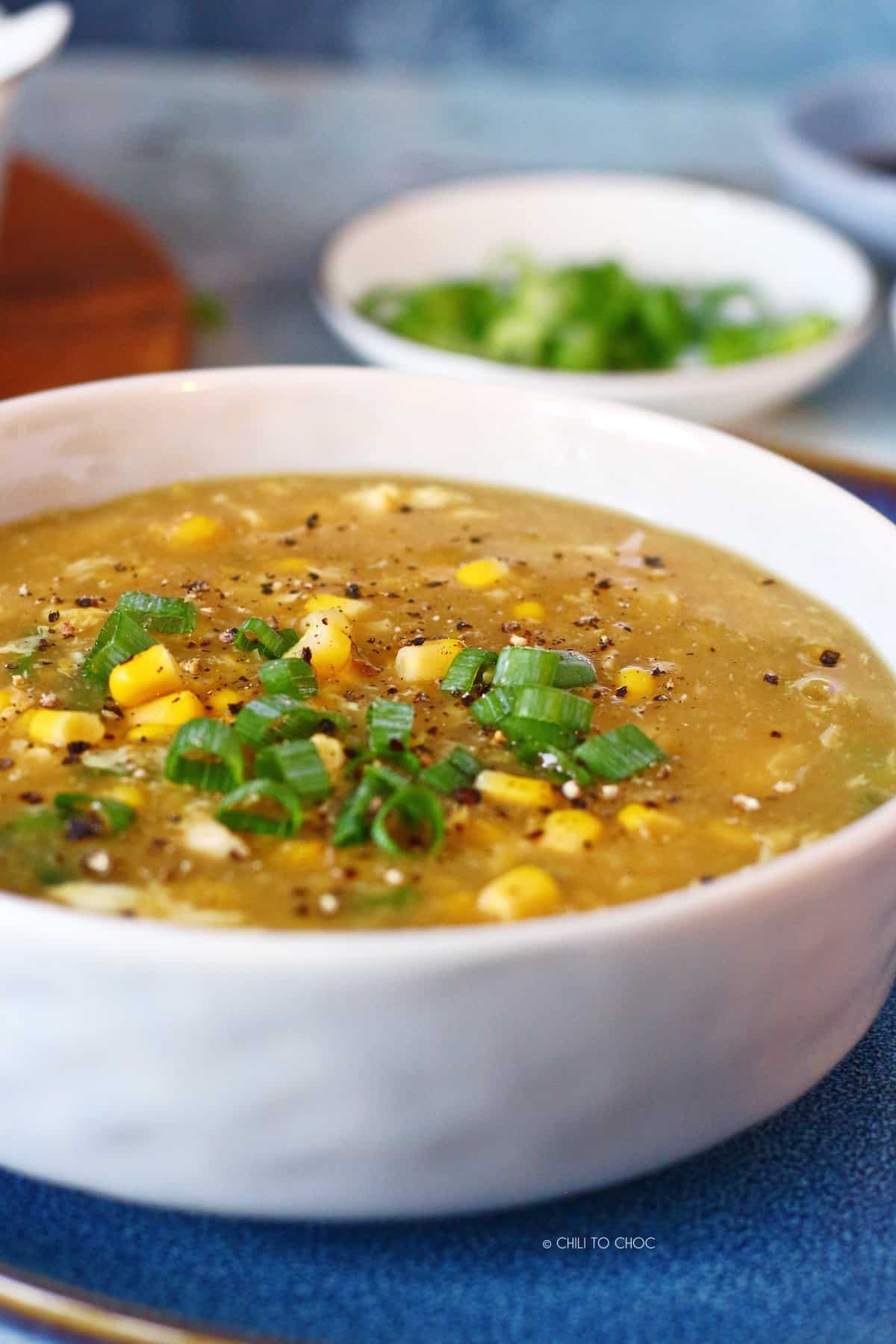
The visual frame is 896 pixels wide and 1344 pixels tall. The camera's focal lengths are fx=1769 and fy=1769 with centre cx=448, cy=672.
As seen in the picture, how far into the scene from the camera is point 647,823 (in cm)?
209

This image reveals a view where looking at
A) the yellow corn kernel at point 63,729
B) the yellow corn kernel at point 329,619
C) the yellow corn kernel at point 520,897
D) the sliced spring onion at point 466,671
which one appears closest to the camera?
the yellow corn kernel at point 520,897

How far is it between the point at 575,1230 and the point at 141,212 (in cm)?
482

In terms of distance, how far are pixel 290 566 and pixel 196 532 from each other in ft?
0.61

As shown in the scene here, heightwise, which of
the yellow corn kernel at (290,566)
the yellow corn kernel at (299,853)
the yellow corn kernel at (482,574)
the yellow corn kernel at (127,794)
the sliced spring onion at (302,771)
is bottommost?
the yellow corn kernel at (482,574)

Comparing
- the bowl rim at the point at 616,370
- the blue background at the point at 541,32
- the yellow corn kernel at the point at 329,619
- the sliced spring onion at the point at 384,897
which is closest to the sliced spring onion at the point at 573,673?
the yellow corn kernel at the point at 329,619

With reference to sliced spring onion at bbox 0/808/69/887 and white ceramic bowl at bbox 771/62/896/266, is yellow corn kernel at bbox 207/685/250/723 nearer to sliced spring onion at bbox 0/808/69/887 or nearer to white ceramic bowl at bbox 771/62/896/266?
sliced spring onion at bbox 0/808/69/887

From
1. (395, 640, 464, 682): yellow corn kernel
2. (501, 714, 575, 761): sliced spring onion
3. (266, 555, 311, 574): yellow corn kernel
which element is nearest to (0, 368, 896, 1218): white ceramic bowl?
(501, 714, 575, 761): sliced spring onion

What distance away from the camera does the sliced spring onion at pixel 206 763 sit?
2.11 meters

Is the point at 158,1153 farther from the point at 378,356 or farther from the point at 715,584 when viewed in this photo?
the point at 378,356

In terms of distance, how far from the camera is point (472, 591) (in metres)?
2.76

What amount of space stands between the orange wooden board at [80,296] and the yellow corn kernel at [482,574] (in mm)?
1733

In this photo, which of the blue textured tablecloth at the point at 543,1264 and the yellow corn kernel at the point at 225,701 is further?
the yellow corn kernel at the point at 225,701

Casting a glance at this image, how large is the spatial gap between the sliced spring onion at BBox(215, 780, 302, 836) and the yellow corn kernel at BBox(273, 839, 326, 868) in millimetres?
16

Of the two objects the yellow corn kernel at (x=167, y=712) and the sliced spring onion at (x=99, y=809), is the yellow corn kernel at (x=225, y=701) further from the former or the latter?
the sliced spring onion at (x=99, y=809)
